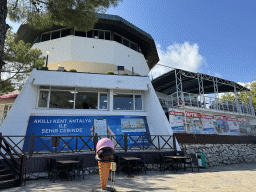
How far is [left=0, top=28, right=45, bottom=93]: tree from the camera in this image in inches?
417

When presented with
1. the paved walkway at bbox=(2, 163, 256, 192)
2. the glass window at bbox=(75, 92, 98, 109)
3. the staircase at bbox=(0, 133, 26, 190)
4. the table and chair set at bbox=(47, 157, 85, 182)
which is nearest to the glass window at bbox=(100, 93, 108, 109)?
the glass window at bbox=(75, 92, 98, 109)

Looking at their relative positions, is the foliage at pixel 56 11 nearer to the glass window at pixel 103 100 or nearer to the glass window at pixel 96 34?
the glass window at pixel 103 100

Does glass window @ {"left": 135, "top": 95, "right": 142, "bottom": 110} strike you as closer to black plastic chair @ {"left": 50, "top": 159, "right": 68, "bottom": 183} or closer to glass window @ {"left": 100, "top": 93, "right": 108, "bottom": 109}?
glass window @ {"left": 100, "top": 93, "right": 108, "bottom": 109}

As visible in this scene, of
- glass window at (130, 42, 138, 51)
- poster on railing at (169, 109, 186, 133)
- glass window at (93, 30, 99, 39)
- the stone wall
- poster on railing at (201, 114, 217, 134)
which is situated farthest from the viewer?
glass window at (130, 42, 138, 51)

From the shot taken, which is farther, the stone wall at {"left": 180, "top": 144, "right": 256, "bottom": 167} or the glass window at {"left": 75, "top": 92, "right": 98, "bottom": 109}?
the glass window at {"left": 75, "top": 92, "right": 98, "bottom": 109}

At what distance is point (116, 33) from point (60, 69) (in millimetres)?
7523

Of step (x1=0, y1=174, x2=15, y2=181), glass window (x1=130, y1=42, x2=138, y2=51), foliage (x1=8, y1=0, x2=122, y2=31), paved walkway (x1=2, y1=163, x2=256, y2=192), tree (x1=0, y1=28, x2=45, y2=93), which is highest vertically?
glass window (x1=130, y1=42, x2=138, y2=51)

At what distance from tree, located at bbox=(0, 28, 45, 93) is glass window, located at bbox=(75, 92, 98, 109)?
152 inches

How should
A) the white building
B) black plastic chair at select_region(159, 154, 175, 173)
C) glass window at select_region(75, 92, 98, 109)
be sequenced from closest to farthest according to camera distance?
black plastic chair at select_region(159, 154, 175, 173), the white building, glass window at select_region(75, 92, 98, 109)

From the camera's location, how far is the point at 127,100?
11656 millimetres

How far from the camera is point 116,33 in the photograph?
52.7 feet

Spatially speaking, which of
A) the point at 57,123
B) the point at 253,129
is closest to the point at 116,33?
the point at 57,123

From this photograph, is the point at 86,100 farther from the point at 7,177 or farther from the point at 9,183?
the point at 9,183

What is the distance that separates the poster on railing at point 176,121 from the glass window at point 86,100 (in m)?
5.19
